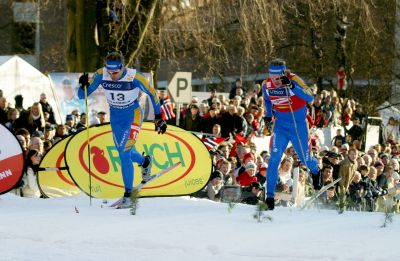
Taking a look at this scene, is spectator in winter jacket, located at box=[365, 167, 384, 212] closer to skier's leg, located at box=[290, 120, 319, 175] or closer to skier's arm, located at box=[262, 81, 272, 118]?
skier's leg, located at box=[290, 120, 319, 175]

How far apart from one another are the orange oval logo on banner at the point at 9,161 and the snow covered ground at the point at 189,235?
87 centimetres

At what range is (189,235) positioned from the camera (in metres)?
11.8

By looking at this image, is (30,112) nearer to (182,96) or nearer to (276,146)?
(182,96)

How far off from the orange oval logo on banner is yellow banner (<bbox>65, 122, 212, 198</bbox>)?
0.84 metres

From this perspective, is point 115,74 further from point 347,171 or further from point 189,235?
point 347,171

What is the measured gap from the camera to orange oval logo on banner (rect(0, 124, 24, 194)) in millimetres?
15062

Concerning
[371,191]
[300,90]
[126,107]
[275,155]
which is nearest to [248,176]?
[371,191]

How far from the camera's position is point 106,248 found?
1155 centimetres

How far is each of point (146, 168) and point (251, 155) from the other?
4.08 metres

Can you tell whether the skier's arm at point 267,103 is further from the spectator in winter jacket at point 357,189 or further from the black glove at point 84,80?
the spectator in winter jacket at point 357,189

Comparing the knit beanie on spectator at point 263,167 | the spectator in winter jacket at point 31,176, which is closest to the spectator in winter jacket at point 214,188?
the knit beanie on spectator at point 263,167

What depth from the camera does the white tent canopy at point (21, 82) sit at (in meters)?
24.2

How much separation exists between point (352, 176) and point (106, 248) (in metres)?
8.51

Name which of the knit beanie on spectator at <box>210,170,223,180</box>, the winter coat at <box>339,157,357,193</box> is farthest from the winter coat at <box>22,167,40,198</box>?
the winter coat at <box>339,157,357,193</box>
